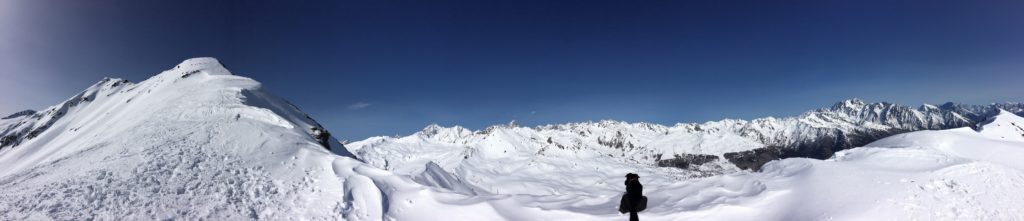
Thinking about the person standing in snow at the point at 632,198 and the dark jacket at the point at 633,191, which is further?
the dark jacket at the point at 633,191

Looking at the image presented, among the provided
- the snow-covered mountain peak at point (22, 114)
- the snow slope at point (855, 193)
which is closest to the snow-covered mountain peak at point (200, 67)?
the snow-covered mountain peak at point (22, 114)

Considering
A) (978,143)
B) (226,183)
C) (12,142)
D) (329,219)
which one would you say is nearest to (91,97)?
(12,142)

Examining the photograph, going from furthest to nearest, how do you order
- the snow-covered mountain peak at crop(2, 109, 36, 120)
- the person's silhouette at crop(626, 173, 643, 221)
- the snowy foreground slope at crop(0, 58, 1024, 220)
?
the snow-covered mountain peak at crop(2, 109, 36, 120) < the snowy foreground slope at crop(0, 58, 1024, 220) < the person's silhouette at crop(626, 173, 643, 221)

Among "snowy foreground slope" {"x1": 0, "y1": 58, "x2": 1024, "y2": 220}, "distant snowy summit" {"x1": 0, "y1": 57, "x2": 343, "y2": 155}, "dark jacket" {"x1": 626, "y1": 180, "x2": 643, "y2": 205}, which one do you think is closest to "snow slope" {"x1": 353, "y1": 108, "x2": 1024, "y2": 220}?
"snowy foreground slope" {"x1": 0, "y1": 58, "x2": 1024, "y2": 220}

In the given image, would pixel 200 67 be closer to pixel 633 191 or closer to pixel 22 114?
pixel 22 114

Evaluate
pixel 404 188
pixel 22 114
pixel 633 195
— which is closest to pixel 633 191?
pixel 633 195

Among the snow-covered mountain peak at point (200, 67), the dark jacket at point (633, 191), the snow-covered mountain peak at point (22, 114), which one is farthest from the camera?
the snow-covered mountain peak at point (22, 114)

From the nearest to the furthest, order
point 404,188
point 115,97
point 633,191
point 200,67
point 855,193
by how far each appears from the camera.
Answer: point 633,191
point 855,193
point 404,188
point 115,97
point 200,67

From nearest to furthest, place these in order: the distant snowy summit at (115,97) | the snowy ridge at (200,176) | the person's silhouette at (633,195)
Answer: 1. the person's silhouette at (633,195)
2. the snowy ridge at (200,176)
3. the distant snowy summit at (115,97)

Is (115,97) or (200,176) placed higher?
(115,97)

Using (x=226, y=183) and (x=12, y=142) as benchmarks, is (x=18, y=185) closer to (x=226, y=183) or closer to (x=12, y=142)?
(x=226, y=183)

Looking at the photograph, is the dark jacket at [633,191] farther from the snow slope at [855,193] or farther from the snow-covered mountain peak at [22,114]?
the snow-covered mountain peak at [22,114]

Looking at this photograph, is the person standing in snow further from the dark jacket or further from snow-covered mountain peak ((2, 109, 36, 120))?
snow-covered mountain peak ((2, 109, 36, 120))

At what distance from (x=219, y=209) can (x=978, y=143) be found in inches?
1654
